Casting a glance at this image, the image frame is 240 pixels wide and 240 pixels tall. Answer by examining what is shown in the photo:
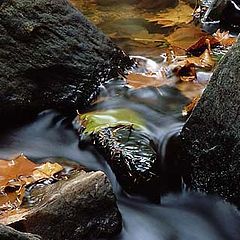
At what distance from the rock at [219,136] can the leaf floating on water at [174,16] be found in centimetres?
296

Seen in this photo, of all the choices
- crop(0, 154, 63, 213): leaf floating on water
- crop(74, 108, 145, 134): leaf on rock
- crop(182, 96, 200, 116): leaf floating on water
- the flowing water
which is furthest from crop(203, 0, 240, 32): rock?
crop(0, 154, 63, 213): leaf floating on water

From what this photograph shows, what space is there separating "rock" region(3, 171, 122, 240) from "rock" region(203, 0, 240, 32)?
11.1ft

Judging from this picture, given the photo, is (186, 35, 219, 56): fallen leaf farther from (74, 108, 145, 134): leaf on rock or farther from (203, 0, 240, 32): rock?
(74, 108, 145, 134): leaf on rock

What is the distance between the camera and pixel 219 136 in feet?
8.67

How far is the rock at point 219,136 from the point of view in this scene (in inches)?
101

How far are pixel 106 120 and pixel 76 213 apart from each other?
1.03m

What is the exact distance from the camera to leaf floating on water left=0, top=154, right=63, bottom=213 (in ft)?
8.56

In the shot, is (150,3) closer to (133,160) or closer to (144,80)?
(144,80)

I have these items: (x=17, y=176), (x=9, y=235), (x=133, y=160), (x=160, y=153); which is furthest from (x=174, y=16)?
(x=9, y=235)

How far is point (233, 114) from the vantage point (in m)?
2.56

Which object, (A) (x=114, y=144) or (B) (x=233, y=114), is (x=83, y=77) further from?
(B) (x=233, y=114)

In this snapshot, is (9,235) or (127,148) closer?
(9,235)

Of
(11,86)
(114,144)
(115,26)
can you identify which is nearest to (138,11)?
(115,26)

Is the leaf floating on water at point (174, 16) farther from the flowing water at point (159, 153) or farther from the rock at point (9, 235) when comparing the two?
the rock at point (9, 235)
